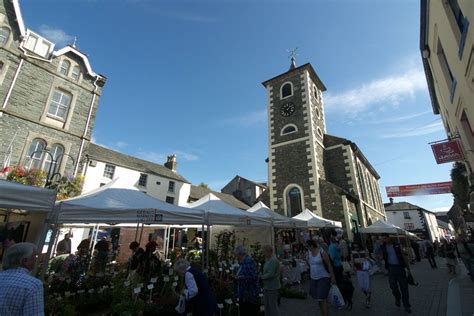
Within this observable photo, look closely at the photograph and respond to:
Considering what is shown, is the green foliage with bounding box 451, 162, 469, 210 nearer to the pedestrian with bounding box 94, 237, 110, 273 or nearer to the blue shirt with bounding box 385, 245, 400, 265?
the blue shirt with bounding box 385, 245, 400, 265

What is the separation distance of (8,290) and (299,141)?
60.1 ft

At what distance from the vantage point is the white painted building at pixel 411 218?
41438 millimetres

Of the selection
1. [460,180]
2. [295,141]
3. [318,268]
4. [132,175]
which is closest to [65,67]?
[132,175]

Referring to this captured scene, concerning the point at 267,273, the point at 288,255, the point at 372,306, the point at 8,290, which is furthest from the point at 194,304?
the point at 288,255

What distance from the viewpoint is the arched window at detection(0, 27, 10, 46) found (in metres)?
12.6

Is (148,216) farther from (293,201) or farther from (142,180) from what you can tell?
(142,180)

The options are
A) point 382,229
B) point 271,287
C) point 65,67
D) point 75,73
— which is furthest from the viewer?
point 75,73

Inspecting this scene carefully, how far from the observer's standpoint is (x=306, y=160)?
17969 millimetres

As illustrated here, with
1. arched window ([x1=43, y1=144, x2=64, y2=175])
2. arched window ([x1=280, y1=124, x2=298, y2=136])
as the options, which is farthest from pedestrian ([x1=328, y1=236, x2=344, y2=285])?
arched window ([x1=43, y1=144, x2=64, y2=175])

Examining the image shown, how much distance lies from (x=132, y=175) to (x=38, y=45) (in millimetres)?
12589

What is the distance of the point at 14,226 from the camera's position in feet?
26.2

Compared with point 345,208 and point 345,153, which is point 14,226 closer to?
point 345,208

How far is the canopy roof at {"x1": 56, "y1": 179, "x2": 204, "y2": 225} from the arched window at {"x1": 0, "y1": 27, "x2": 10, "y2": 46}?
492 inches

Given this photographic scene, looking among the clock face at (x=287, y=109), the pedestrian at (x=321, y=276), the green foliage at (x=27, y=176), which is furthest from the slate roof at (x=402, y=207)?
the green foliage at (x=27, y=176)
